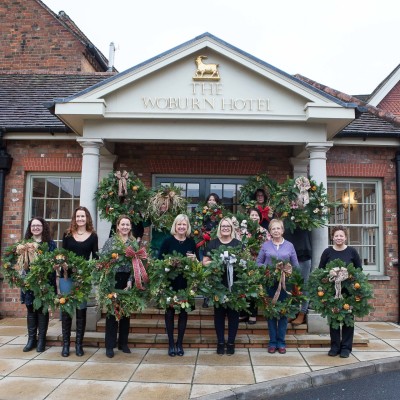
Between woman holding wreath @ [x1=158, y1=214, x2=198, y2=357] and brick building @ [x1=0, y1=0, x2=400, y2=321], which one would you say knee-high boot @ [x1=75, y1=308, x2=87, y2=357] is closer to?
woman holding wreath @ [x1=158, y1=214, x2=198, y2=357]

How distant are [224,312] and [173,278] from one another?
2.73ft

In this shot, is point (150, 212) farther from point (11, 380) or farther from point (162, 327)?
point (11, 380)

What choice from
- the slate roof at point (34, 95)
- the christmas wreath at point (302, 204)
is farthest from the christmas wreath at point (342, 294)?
the slate roof at point (34, 95)

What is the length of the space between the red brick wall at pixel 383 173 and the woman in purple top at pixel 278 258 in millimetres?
3176

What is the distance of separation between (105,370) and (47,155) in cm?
479

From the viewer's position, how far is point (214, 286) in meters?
5.18

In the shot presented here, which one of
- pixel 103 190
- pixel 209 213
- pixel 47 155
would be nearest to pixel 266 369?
pixel 209 213

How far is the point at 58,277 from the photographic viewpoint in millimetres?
5305

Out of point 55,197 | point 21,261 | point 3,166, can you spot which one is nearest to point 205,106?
Answer: point 21,261

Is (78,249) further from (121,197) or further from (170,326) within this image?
(170,326)

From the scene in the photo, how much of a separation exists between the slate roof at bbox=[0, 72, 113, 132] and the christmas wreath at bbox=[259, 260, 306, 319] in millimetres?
4756

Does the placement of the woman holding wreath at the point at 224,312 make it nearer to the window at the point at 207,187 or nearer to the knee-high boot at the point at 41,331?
the knee-high boot at the point at 41,331

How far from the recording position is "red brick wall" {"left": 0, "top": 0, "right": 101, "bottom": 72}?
1143cm

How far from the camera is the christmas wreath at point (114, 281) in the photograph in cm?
511
